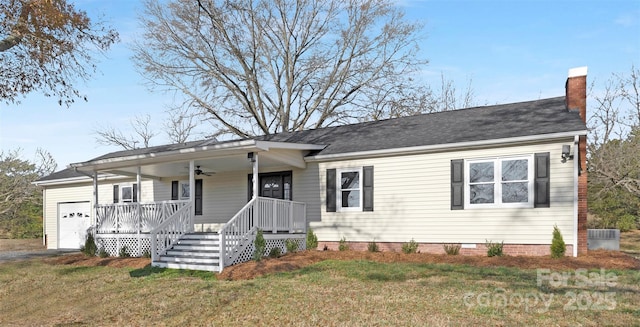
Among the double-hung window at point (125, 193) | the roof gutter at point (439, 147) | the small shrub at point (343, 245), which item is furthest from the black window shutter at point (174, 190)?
the small shrub at point (343, 245)

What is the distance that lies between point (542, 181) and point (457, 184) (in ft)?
6.79

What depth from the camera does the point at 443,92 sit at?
3450 cm

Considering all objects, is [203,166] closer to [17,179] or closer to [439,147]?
[439,147]

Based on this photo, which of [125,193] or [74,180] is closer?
[125,193]

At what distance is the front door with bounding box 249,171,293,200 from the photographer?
1622 cm

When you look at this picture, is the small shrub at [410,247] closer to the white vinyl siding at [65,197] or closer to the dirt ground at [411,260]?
the dirt ground at [411,260]

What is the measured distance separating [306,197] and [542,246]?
22.6 ft

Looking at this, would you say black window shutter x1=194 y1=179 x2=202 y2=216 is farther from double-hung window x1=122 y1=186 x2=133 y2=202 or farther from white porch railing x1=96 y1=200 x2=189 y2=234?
double-hung window x1=122 y1=186 x2=133 y2=202

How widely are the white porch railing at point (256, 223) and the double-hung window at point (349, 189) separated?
126cm

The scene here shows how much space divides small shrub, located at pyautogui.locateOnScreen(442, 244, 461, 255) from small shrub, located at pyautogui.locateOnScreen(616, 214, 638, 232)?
1937cm

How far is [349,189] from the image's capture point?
49.0 ft

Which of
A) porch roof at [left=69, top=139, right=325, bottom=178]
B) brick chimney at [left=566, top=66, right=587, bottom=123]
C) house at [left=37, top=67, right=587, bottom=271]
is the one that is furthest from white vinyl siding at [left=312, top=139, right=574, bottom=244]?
brick chimney at [left=566, top=66, right=587, bottom=123]

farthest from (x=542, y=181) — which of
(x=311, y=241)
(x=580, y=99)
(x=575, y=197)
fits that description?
(x=311, y=241)

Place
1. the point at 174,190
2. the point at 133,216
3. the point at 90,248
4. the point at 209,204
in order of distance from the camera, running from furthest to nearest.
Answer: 1. the point at 174,190
2. the point at 209,204
3. the point at 90,248
4. the point at 133,216
